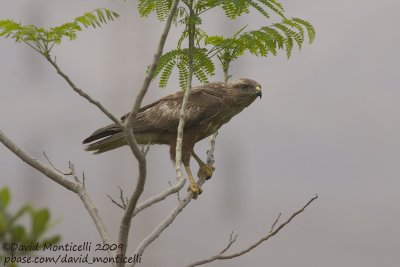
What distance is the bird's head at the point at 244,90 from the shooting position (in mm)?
8211

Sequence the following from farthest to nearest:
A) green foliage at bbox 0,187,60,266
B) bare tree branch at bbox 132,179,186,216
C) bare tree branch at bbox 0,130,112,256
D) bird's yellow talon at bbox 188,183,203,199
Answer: bird's yellow talon at bbox 188,183,203,199, bare tree branch at bbox 0,130,112,256, bare tree branch at bbox 132,179,186,216, green foliage at bbox 0,187,60,266

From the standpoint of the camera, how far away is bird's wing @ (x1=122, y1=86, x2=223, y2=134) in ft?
25.8

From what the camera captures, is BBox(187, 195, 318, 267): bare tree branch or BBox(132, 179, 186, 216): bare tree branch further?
BBox(187, 195, 318, 267): bare tree branch

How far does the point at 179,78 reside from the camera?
6.51 metres

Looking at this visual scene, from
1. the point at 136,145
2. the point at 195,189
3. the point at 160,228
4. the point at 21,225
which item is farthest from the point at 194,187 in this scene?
the point at 21,225

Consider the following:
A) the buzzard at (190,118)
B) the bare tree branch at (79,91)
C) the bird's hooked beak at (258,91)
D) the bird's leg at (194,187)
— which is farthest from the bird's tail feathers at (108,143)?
the bare tree branch at (79,91)

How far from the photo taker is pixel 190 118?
25.7ft

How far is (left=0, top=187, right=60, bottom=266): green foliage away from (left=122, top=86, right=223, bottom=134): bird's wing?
20.3ft

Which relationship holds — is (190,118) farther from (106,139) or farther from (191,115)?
(106,139)

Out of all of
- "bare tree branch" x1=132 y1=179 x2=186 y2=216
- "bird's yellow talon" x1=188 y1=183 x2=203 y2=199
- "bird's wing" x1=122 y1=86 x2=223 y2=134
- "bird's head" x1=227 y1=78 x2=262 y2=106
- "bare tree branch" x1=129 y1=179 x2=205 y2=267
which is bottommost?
"bird's yellow talon" x1=188 y1=183 x2=203 y2=199

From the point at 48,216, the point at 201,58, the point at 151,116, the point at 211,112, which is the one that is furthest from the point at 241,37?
the point at 48,216

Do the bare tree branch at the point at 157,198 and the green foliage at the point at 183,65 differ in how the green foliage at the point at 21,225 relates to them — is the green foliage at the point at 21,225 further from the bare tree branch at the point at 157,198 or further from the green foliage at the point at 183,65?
the green foliage at the point at 183,65

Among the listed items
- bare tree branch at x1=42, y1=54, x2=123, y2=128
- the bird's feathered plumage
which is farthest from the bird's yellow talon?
bare tree branch at x1=42, y1=54, x2=123, y2=128

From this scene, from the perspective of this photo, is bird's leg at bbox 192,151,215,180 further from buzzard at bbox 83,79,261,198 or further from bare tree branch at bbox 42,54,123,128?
bare tree branch at bbox 42,54,123,128
